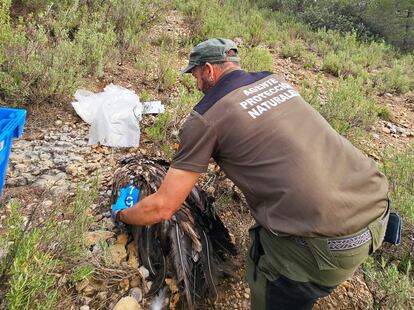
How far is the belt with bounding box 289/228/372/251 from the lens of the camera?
1547mm

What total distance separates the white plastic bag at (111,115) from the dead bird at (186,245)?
2.97 feet

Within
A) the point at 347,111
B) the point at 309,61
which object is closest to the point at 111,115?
the point at 347,111

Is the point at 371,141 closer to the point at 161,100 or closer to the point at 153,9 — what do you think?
the point at 161,100

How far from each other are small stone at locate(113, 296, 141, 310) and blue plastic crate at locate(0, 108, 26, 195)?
1.14 meters

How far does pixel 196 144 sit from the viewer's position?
1630 mm

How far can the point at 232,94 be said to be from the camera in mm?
1682

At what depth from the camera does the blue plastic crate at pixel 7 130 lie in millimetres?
2088

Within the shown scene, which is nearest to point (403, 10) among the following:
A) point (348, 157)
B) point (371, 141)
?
point (371, 141)

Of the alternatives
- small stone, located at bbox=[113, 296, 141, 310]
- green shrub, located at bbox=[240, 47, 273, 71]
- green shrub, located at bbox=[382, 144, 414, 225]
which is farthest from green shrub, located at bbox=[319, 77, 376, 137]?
small stone, located at bbox=[113, 296, 141, 310]

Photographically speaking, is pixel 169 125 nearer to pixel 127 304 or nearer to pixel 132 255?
pixel 132 255

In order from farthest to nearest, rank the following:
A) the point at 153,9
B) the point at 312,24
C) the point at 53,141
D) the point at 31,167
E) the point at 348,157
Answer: the point at 312,24 < the point at 153,9 < the point at 53,141 < the point at 31,167 < the point at 348,157

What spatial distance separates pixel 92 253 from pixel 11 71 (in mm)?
2130

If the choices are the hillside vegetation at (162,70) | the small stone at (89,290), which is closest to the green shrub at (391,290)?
the hillside vegetation at (162,70)

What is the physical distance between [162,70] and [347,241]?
315 cm
